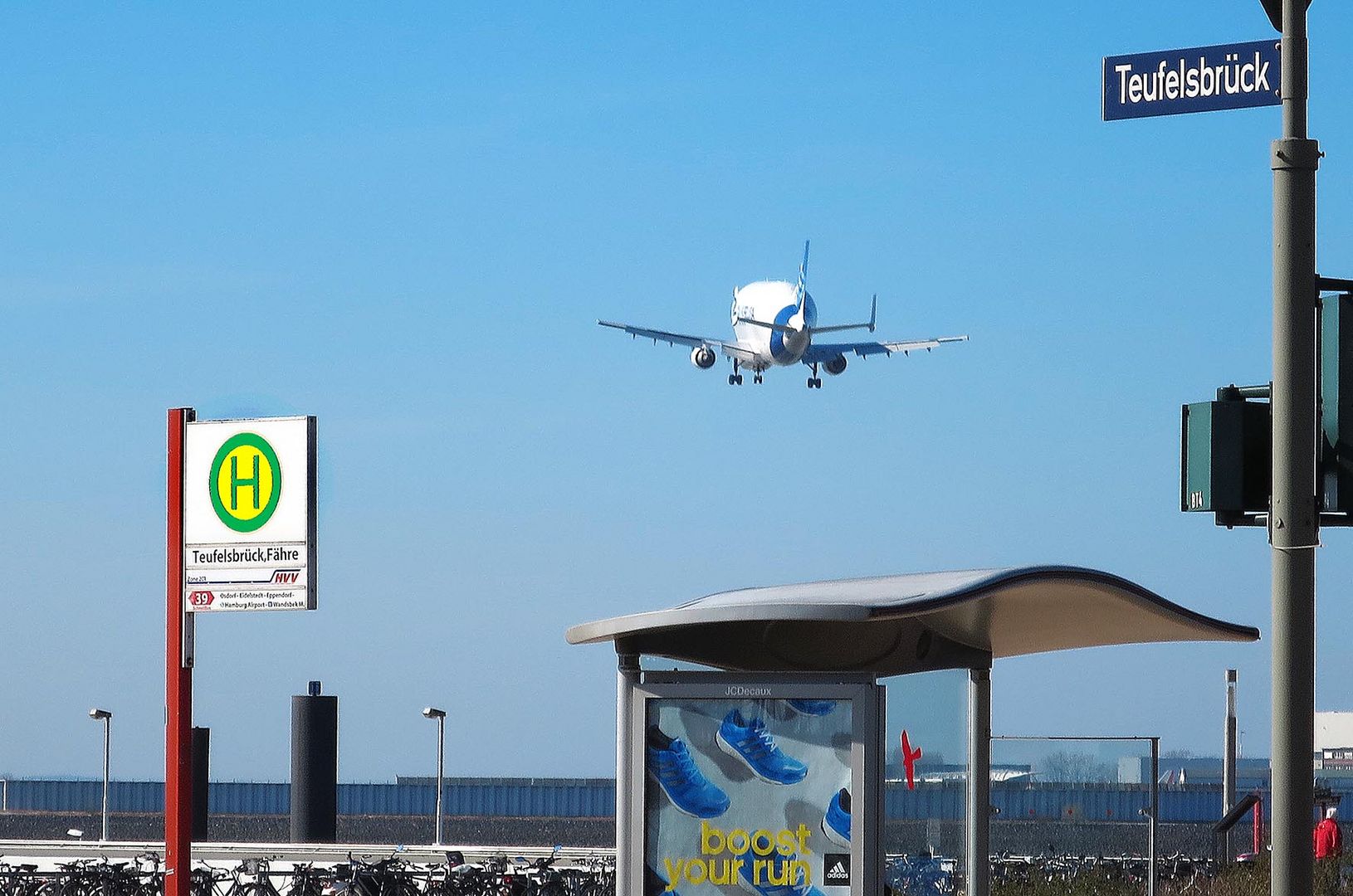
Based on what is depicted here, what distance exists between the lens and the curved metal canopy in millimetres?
10141

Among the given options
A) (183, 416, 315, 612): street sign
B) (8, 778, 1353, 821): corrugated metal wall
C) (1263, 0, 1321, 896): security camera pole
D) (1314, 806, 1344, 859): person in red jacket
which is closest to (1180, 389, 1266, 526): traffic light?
(1263, 0, 1321, 896): security camera pole

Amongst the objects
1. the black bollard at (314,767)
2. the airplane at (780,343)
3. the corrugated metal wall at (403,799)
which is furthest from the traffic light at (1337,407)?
the airplane at (780,343)

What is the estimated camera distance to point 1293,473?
8594 mm

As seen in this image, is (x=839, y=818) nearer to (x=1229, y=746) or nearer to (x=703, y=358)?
(x=1229, y=746)

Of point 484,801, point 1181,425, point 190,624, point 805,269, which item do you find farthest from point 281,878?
point 805,269

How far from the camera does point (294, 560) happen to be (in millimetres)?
11922

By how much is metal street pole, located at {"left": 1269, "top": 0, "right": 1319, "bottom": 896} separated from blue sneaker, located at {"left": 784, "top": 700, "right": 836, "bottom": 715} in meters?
2.91

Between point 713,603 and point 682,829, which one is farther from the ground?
point 713,603

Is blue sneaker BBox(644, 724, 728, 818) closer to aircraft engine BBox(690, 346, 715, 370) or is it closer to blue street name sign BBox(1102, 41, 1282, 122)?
blue street name sign BBox(1102, 41, 1282, 122)

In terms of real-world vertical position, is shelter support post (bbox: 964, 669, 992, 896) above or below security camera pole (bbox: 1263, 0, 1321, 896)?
below

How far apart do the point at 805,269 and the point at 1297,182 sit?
86740 millimetres

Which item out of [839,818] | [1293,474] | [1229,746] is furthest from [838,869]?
[1229,746]

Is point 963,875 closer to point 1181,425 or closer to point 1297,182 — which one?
point 1181,425

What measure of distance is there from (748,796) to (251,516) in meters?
3.27
